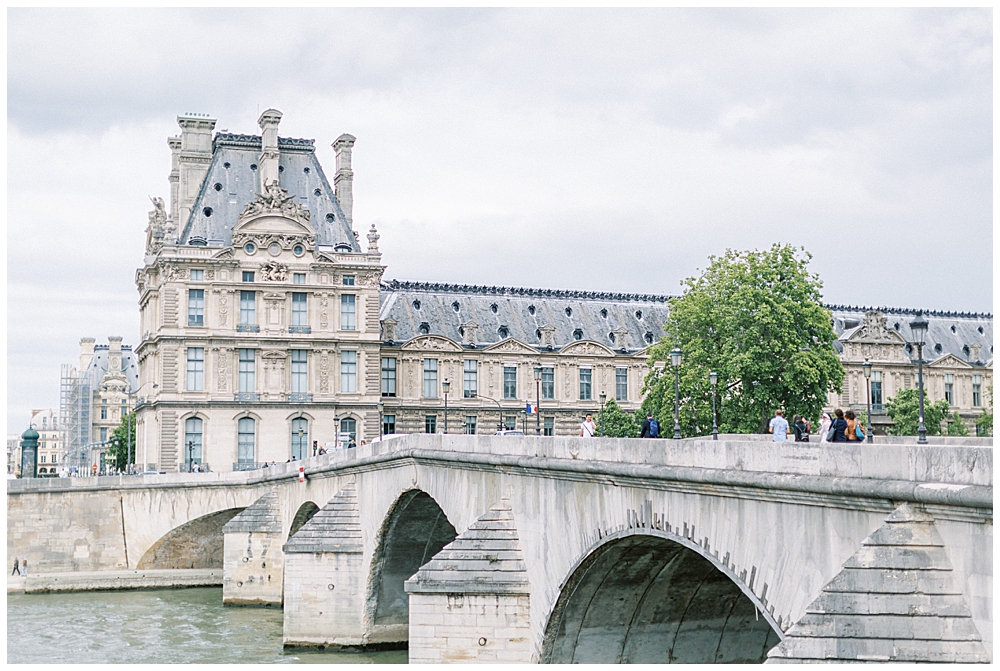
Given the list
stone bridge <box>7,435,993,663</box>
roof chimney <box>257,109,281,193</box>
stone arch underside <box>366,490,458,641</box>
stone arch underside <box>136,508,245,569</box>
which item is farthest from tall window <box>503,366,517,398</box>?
stone arch underside <box>366,490,458,641</box>

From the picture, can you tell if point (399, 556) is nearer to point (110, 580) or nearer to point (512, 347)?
point (110, 580)

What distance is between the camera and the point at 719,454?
64.6 feet

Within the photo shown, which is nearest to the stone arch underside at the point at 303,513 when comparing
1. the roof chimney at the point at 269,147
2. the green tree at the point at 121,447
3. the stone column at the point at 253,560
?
the stone column at the point at 253,560

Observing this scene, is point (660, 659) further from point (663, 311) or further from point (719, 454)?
point (663, 311)

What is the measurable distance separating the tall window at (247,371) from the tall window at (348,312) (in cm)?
640

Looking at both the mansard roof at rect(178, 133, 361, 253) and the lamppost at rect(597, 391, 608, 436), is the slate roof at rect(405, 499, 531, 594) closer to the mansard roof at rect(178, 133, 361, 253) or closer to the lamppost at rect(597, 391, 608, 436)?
the lamppost at rect(597, 391, 608, 436)

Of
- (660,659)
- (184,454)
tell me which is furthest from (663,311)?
(660,659)

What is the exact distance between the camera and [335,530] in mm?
44344

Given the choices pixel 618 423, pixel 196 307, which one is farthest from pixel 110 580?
pixel 618 423

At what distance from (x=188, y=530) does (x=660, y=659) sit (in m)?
45.5

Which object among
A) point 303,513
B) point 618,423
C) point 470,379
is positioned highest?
point 470,379

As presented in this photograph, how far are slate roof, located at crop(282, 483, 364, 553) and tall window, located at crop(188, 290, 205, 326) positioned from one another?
37.8m

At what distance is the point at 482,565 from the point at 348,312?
56603 millimetres

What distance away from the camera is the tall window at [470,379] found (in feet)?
300
